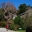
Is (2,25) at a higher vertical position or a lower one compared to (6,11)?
lower

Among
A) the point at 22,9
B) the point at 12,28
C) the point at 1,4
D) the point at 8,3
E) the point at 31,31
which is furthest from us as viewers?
the point at 1,4

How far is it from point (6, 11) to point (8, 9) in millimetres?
964

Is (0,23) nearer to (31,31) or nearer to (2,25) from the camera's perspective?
(2,25)

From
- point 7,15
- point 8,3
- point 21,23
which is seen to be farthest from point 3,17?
point 21,23

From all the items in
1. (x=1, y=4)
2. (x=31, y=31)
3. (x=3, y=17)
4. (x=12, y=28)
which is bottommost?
(x=31, y=31)

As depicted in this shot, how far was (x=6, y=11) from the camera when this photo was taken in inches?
1839

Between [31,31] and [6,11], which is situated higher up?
[6,11]

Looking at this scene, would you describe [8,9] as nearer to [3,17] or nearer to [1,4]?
[3,17]

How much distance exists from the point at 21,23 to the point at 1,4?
1631 inches

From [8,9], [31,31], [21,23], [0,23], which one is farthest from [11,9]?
[31,31]

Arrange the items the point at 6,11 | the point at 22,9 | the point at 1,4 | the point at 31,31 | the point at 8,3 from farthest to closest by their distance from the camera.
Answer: the point at 1,4, the point at 22,9, the point at 8,3, the point at 6,11, the point at 31,31

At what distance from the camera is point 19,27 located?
→ 28844mm

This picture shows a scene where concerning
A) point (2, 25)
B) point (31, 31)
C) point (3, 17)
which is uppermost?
point (3, 17)

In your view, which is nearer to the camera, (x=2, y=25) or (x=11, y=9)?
(x=2, y=25)
